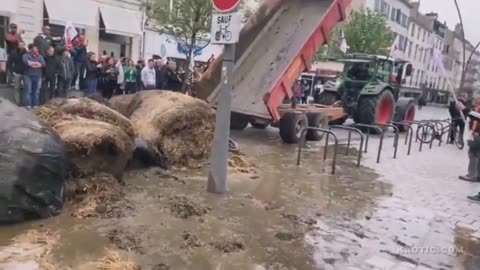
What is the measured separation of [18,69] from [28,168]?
684 cm

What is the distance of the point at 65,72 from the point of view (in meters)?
11.2

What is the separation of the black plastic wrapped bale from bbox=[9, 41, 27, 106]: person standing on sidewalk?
6.03m

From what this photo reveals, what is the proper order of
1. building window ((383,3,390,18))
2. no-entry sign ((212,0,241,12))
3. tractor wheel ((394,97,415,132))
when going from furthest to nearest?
building window ((383,3,390,18))
tractor wheel ((394,97,415,132))
no-entry sign ((212,0,241,12))

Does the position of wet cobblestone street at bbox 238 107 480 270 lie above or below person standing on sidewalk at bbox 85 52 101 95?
below

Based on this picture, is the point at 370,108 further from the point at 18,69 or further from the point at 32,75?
the point at 18,69

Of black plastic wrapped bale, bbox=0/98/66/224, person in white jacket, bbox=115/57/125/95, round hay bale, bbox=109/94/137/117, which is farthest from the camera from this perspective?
person in white jacket, bbox=115/57/125/95

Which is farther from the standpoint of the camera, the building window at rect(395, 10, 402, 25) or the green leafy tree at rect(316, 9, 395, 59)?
the building window at rect(395, 10, 402, 25)

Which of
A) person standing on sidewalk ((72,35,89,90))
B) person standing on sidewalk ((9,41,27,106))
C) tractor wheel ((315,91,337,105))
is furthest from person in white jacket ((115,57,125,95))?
tractor wheel ((315,91,337,105))

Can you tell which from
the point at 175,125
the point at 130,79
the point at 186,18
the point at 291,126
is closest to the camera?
the point at 175,125

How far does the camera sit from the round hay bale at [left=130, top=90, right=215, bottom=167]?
696 cm

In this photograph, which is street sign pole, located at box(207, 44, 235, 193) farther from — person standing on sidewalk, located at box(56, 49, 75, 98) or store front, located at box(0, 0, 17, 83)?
store front, located at box(0, 0, 17, 83)

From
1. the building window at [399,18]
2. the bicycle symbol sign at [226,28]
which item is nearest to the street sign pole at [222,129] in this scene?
the bicycle symbol sign at [226,28]

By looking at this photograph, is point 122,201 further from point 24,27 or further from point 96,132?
point 24,27

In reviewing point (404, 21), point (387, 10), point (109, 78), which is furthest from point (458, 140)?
point (404, 21)
